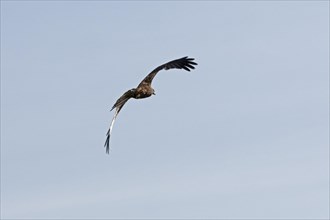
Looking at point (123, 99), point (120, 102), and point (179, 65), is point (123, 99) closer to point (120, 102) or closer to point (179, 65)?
point (120, 102)

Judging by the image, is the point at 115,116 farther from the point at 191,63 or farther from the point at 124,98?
the point at 191,63

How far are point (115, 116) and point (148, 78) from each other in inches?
228

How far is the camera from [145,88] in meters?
48.3

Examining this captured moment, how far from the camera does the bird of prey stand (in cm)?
4594

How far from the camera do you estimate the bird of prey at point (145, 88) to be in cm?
4594

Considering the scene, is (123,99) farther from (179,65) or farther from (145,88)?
(179,65)

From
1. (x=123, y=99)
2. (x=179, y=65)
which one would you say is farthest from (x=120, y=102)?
(x=179, y=65)

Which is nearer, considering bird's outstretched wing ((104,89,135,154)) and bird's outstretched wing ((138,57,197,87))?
bird's outstretched wing ((104,89,135,154))

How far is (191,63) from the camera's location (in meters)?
51.8

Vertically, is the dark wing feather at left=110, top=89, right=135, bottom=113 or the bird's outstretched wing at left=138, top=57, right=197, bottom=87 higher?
the bird's outstretched wing at left=138, top=57, right=197, bottom=87

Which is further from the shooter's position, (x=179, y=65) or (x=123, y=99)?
(x=179, y=65)

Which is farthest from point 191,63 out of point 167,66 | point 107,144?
point 107,144

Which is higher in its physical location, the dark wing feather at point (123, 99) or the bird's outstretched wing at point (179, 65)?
the bird's outstretched wing at point (179, 65)

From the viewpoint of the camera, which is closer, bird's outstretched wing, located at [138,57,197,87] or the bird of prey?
the bird of prey
